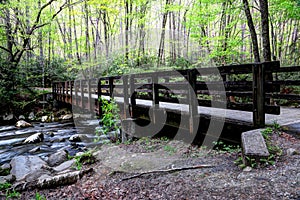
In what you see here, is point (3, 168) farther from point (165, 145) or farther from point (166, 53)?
point (166, 53)

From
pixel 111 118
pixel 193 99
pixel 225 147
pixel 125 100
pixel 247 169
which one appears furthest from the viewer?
pixel 125 100

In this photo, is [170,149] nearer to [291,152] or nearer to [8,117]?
[291,152]

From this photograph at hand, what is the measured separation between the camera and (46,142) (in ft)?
26.9

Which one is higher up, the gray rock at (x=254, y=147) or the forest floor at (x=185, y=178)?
the gray rock at (x=254, y=147)

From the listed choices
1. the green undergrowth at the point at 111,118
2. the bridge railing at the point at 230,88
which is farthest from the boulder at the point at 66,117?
the green undergrowth at the point at 111,118

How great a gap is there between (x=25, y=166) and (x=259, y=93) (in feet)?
17.0

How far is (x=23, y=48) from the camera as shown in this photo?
1434 cm

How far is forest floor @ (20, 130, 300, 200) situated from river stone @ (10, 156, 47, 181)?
135 cm

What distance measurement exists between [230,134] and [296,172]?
1655 millimetres

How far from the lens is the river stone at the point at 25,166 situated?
4.77 metres

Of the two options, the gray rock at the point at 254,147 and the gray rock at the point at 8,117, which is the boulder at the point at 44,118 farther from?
the gray rock at the point at 254,147

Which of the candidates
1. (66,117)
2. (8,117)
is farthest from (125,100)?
(8,117)

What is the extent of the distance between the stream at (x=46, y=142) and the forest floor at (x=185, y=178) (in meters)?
3.10

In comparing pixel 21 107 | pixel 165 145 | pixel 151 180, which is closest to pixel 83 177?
pixel 151 180
